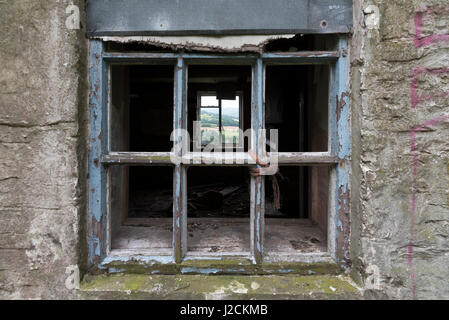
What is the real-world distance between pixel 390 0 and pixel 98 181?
1.61m

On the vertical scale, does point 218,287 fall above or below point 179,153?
below

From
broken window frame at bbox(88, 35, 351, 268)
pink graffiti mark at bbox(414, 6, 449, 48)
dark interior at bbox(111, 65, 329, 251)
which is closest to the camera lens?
pink graffiti mark at bbox(414, 6, 449, 48)

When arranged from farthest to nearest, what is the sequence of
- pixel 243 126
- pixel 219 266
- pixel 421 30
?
pixel 243 126, pixel 219 266, pixel 421 30

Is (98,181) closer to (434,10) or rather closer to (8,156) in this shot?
(8,156)

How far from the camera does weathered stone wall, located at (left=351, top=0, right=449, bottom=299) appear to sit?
44.6 inches

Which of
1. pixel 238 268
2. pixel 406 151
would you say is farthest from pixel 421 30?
pixel 238 268

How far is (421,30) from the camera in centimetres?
114

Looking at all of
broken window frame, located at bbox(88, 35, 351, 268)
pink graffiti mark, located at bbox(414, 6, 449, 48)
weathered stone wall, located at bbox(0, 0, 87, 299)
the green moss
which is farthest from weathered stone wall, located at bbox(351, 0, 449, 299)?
weathered stone wall, located at bbox(0, 0, 87, 299)

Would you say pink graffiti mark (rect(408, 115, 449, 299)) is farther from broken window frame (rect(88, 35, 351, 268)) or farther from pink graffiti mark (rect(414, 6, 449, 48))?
pink graffiti mark (rect(414, 6, 449, 48))

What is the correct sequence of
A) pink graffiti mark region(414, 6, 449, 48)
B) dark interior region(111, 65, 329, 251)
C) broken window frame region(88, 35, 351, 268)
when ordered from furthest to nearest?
1. dark interior region(111, 65, 329, 251)
2. broken window frame region(88, 35, 351, 268)
3. pink graffiti mark region(414, 6, 449, 48)

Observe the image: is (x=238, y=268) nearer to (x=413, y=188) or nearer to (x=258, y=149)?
(x=258, y=149)

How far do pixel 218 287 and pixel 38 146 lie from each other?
1.06 m

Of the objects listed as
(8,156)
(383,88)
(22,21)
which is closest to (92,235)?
(8,156)

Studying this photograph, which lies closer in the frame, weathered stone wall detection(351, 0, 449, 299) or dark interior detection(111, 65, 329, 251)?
weathered stone wall detection(351, 0, 449, 299)
